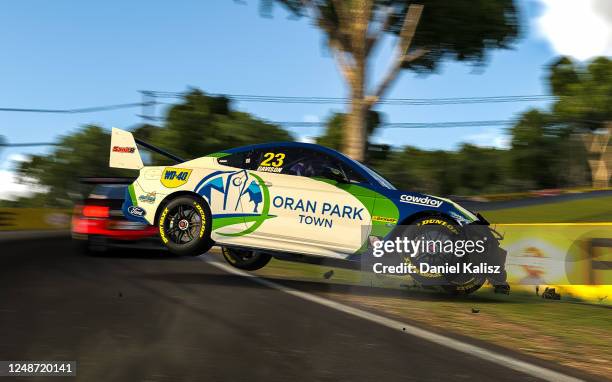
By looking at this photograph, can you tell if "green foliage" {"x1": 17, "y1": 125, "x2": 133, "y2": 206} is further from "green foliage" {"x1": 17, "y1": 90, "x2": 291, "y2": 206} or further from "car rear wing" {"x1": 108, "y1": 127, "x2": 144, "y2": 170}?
"car rear wing" {"x1": 108, "y1": 127, "x2": 144, "y2": 170}

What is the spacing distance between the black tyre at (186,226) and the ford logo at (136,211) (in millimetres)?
329

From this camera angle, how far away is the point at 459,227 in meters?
7.91

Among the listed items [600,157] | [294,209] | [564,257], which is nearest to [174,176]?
[294,209]

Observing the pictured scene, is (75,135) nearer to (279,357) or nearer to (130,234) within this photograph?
(130,234)

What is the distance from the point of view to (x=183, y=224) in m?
8.65

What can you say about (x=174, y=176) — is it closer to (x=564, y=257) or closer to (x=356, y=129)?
(x=564, y=257)

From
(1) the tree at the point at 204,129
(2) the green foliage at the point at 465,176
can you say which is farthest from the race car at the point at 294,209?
(1) the tree at the point at 204,129

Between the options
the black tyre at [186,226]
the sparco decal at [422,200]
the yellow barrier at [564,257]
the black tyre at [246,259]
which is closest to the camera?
the sparco decal at [422,200]

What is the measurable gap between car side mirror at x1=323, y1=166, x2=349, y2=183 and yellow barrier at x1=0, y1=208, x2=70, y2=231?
2562cm

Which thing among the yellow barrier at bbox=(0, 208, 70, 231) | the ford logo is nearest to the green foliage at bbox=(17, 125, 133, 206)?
the yellow barrier at bbox=(0, 208, 70, 231)

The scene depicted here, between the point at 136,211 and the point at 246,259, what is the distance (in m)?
2.26

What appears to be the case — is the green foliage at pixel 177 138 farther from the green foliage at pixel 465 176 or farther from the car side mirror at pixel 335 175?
the car side mirror at pixel 335 175

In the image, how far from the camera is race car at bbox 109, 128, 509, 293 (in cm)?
803

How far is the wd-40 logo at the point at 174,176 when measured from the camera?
870 cm
